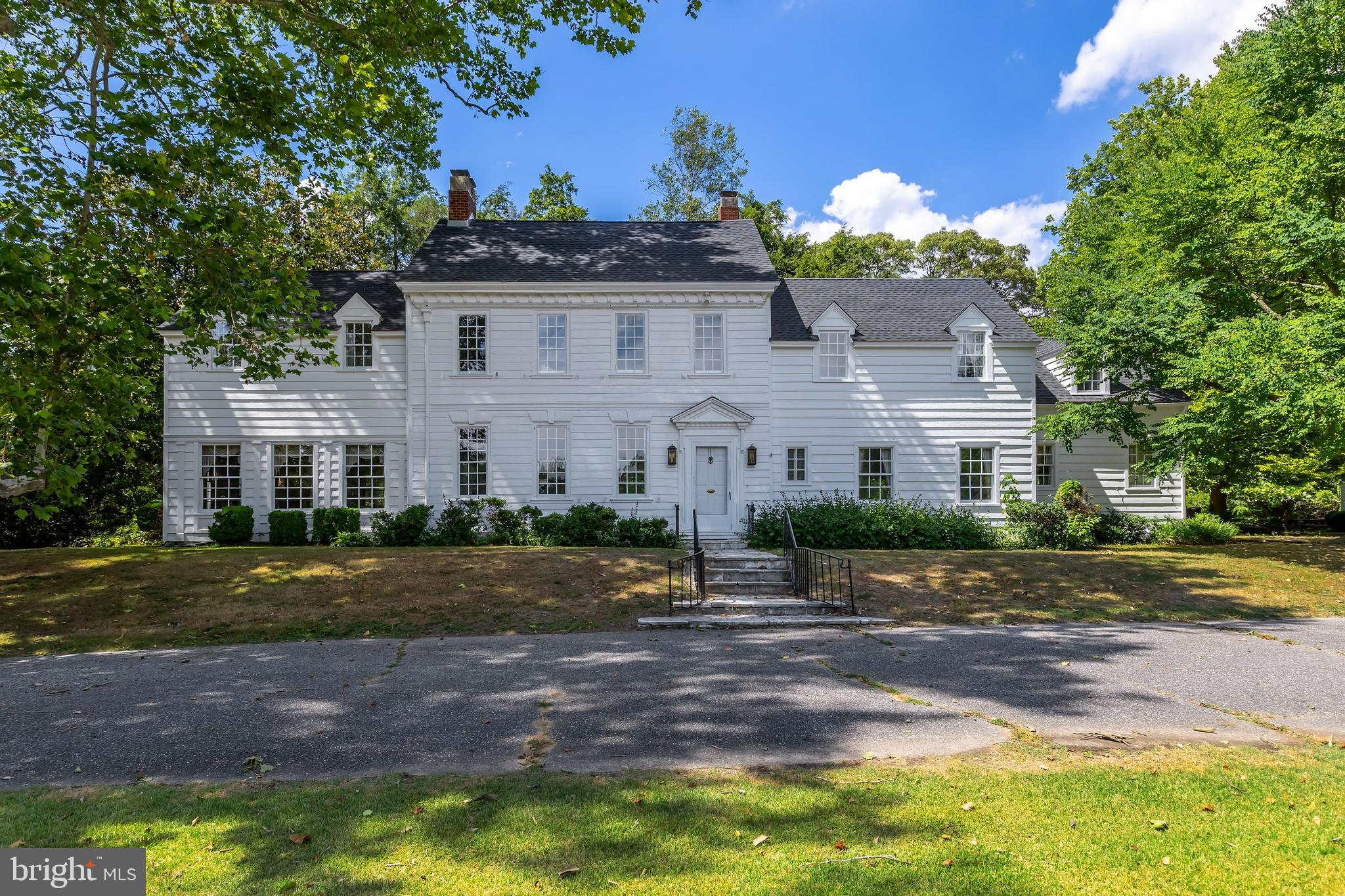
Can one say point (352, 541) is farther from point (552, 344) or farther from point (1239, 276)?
point (1239, 276)

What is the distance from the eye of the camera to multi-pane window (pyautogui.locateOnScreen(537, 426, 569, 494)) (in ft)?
59.2

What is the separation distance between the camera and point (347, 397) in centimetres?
1881

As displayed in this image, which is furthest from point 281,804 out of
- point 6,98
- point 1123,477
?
point 1123,477

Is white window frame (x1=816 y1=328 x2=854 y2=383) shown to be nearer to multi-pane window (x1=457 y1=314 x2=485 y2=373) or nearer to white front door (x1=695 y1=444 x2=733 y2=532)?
white front door (x1=695 y1=444 x2=733 y2=532)

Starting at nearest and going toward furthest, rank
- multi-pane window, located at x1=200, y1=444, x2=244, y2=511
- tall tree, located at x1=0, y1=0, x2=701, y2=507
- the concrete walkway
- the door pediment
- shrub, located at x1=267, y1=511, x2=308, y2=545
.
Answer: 1. the concrete walkway
2. tall tree, located at x1=0, y1=0, x2=701, y2=507
3. shrub, located at x1=267, y1=511, x2=308, y2=545
4. the door pediment
5. multi-pane window, located at x1=200, y1=444, x2=244, y2=511

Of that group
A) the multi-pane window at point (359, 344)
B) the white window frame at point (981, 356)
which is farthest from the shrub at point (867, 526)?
the multi-pane window at point (359, 344)

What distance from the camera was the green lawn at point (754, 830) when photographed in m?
3.38

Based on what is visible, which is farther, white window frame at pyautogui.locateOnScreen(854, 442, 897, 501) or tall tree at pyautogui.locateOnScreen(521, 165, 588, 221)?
tall tree at pyautogui.locateOnScreen(521, 165, 588, 221)

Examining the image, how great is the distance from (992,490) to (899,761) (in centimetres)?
1630

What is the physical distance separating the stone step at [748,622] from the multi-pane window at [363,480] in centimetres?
1138

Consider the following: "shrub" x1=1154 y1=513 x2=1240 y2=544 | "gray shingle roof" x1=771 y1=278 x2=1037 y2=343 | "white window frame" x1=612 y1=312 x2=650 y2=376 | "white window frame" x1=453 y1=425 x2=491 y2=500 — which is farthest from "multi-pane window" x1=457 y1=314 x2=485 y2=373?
"shrub" x1=1154 y1=513 x2=1240 y2=544

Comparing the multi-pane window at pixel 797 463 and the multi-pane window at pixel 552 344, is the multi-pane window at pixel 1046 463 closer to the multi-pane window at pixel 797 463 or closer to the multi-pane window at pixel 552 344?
the multi-pane window at pixel 797 463

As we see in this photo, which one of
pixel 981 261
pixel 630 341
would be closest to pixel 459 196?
pixel 630 341

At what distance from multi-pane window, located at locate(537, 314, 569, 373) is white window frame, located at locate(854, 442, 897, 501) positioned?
28.2 ft
